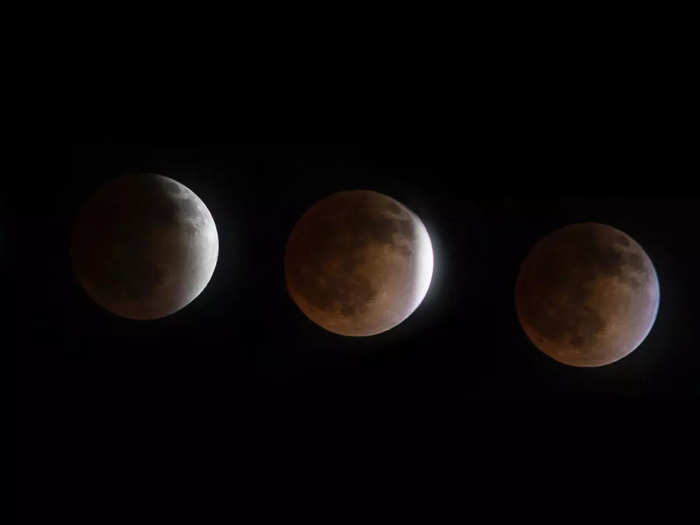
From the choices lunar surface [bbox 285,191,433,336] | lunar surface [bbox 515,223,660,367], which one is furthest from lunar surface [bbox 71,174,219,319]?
lunar surface [bbox 515,223,660,367]

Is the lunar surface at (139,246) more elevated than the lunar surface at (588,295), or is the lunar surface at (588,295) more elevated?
the lunar surface at (588,295)

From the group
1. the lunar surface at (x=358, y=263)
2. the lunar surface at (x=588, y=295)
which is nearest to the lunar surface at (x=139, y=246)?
the lunar surface at (x=358, y=263)

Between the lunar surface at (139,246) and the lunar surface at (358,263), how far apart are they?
49cm

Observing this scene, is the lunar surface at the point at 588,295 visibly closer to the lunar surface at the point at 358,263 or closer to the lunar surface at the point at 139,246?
the lunar surface at the point at 358,263

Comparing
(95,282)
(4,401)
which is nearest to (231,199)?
(95,282)

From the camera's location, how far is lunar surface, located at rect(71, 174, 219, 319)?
389 cm

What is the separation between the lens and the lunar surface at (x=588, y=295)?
3.87 metres

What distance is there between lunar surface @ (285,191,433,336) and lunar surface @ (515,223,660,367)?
536mm

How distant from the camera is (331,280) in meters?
3.86

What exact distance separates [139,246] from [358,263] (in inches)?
37.9

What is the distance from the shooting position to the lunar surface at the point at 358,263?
385cm

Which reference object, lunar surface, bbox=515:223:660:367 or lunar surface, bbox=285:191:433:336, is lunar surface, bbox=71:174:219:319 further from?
lunar surface, bbox=515:223:660:367

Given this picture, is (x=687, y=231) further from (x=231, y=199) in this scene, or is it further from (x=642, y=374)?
(x=231, y=199)

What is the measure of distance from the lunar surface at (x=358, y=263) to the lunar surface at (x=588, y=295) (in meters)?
0.54
